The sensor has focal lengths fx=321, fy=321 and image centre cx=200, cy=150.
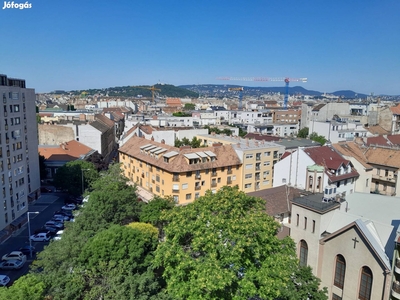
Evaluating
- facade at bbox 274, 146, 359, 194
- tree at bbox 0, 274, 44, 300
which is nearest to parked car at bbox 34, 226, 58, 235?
tree at bbox 0, 274, 44, 300

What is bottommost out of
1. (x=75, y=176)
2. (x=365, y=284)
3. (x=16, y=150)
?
(x=75, y=176)

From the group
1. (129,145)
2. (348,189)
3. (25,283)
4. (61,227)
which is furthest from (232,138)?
(25,283)

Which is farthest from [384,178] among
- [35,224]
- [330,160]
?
[35,224]

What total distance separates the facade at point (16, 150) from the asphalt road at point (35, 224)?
1.65 meters

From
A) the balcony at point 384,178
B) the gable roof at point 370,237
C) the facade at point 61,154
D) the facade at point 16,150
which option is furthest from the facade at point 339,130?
the facade at point 16,150

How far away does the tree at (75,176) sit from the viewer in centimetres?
6444

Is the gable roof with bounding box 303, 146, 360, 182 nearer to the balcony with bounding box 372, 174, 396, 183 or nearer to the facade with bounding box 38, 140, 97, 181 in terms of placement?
the balcony with bounding box 372, 174, 396, 183

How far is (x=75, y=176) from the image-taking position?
6444 centimetres

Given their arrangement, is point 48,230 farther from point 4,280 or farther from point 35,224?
point 4,280

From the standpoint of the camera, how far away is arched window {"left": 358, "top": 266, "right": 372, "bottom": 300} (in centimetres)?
2555

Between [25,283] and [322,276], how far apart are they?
24.3 metres

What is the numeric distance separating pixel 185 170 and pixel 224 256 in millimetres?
32974

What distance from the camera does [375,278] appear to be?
82.3ft

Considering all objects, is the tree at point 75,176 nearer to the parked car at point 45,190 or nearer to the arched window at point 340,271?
the parked car at point 45,190
